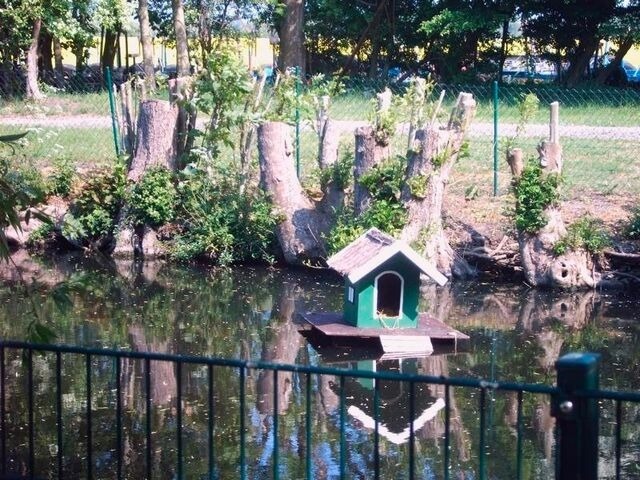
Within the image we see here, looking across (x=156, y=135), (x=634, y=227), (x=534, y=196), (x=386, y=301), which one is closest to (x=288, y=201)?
(x=156, y=135)

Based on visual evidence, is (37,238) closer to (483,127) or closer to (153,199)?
(153,199)

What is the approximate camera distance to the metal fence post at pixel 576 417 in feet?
13.0

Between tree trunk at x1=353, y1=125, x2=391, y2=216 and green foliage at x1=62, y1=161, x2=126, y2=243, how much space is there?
3986mm

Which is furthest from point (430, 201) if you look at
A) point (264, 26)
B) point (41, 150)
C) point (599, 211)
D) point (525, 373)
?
point (264, 26)

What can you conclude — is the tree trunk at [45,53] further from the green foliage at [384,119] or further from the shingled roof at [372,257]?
the shingled roof at [372,257]

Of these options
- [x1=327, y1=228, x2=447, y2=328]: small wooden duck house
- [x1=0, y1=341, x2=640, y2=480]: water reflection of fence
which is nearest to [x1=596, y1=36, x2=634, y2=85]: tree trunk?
[x1=327, y1=228, x2=447, y2=328]: small wooden duck house

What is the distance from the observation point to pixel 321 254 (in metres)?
15.1

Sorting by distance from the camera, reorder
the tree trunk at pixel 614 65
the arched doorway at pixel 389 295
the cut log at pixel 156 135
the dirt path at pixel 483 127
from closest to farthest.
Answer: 1. the arched doorway at pixel 389 295
2. the cut log at pixel 156 135
3. the dirt path at pixel 483 127
4. the tree trunk at pixel 614 65

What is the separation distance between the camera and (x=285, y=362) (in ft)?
33.2

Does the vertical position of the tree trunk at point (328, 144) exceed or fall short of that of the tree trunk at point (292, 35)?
it falls short

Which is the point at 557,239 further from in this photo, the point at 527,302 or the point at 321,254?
the point at 321,254

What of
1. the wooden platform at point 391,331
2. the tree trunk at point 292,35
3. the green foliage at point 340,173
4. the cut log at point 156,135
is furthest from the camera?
the tree trunk at point 292,35

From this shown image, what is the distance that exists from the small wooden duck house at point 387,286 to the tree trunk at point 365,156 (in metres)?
3.45

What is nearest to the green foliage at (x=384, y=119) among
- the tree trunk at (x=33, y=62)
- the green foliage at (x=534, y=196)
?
the green foliage at (x=534, y=196)
